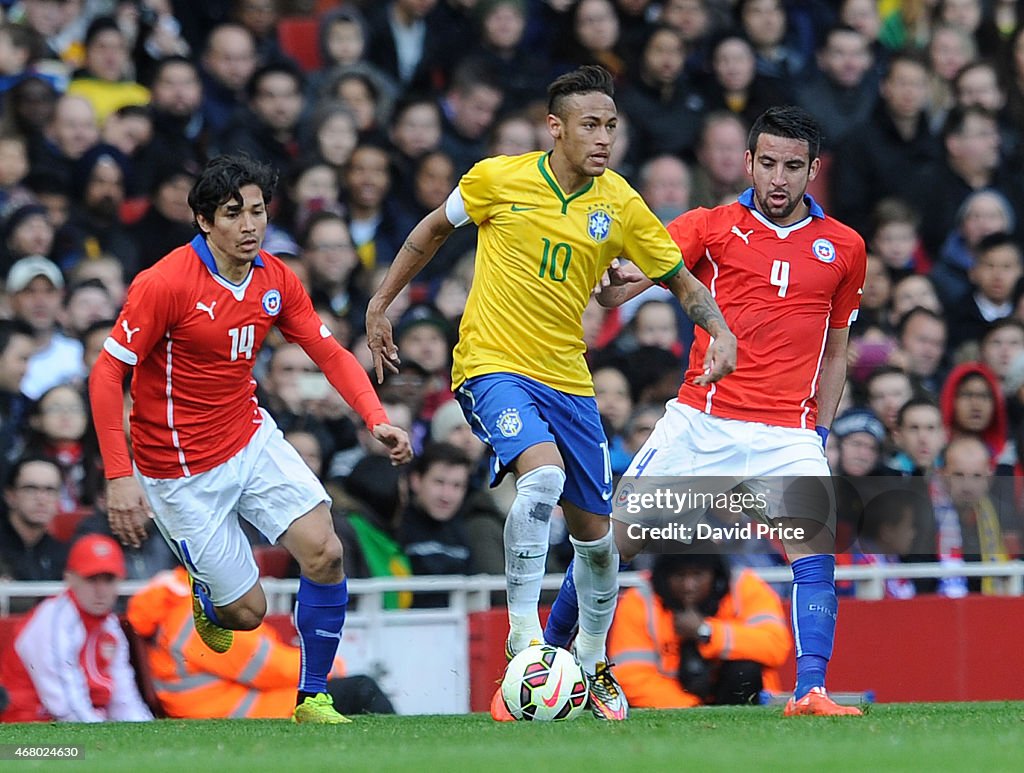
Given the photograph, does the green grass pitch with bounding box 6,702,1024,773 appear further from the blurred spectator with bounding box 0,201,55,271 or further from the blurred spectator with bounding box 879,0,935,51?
the blurred spectator with bounding box 879,0,935,51

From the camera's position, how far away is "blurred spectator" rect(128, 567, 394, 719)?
9.24m

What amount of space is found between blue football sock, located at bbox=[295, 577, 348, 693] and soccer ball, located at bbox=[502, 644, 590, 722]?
2.92ft

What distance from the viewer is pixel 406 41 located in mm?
13133

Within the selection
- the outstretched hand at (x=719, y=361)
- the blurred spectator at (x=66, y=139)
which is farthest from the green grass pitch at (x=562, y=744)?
the blurred spectator at (x=66, y=139)

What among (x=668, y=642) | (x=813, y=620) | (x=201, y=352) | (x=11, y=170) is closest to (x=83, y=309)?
(x=11, y=170)

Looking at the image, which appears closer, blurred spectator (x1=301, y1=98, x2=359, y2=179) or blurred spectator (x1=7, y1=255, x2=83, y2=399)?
blurred spectator (x1=7, y1=255, x2=83, y2=399)

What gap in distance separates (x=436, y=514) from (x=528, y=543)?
2881 millimetres

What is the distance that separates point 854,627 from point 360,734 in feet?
13.1

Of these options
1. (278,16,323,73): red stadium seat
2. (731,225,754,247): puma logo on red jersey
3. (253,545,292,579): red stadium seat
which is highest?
(278,16,323,73): red stadium seat

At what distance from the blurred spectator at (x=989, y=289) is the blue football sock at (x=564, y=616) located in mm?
5239

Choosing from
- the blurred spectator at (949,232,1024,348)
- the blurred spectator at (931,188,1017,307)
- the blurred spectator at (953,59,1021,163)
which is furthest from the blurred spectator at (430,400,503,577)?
the blurred spectator at (953,59,1021,163)

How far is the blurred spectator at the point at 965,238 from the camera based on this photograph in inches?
510

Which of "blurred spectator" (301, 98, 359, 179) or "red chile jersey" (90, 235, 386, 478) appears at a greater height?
"blurred spectator" (301, 98, 359, 179)

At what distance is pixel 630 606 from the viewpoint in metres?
9.70
